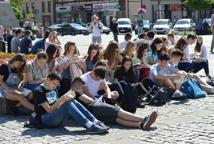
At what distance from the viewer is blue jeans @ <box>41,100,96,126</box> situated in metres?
8.48

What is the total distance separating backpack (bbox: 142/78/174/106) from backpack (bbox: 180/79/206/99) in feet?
1.45

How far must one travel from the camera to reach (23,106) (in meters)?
10.1

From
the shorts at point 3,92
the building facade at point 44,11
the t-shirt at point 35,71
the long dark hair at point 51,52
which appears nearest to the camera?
the shorts at point 3,92

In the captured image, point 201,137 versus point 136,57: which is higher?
point 136,57

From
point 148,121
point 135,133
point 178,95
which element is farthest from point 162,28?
point 135,133

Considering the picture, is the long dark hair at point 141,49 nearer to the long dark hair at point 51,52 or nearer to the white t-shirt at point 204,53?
the long dark hair at point 51,52

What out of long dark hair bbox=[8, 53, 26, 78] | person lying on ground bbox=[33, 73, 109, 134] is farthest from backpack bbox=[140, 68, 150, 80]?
person lying on ground bbox=[33, 73, 109, 134]

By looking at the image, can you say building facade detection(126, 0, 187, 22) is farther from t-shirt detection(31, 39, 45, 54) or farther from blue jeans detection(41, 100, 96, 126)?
blue jeans detection(41, 100, 96, 126)

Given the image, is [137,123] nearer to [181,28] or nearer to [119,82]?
[119,82]

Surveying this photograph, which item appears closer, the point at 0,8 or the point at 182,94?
the point at 182,94

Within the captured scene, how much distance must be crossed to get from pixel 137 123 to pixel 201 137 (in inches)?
46.6

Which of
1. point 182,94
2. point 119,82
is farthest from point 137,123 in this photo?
point 182,94

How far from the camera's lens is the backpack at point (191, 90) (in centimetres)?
1177

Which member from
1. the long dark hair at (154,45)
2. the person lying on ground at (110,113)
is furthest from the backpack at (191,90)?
the person lying on ground at (110,113)
